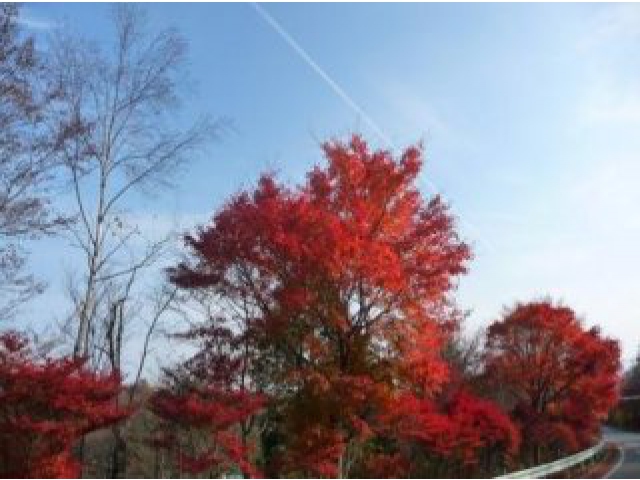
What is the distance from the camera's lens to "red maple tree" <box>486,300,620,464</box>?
134 ft

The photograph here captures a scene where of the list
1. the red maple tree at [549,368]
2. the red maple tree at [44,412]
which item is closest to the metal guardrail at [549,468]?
the red maple tree at [549,368]

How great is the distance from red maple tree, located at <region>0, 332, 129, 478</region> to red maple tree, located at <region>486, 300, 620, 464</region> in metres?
28.0

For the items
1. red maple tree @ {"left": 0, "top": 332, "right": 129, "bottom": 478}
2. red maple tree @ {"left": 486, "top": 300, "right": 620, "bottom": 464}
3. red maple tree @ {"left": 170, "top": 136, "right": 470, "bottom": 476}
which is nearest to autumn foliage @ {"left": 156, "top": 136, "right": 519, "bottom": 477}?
red maple tree @ {"left": 170, "top": 136, "right": 470, "bottom": 476}

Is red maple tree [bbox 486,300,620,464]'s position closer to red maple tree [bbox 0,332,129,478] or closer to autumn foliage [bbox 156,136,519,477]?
autumn foliage [bbox 156,136,519,477]

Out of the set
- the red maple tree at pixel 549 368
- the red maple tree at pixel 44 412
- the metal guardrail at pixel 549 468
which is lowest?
the metal guardrail at pixel 549 468

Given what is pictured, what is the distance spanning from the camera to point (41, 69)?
1662 cm

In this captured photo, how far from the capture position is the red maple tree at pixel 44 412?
1617 centimetres

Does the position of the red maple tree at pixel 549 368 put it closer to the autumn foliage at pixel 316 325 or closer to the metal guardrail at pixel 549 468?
the metal guardrail at pixel 549 468

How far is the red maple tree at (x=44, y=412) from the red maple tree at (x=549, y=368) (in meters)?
28.0

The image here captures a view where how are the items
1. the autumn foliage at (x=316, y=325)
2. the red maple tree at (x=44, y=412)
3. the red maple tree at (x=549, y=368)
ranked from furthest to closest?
the red maple tree at (x=549, y=368) → the autumn foliage at (x=316, y=325) → the red maple tree at (x=44, y=412)

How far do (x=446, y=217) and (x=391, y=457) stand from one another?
11113 millimetres

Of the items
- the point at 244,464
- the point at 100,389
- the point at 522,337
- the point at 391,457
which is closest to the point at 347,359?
the point at 244,464

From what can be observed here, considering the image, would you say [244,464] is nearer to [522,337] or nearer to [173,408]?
[173,408]

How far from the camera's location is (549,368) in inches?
1603
